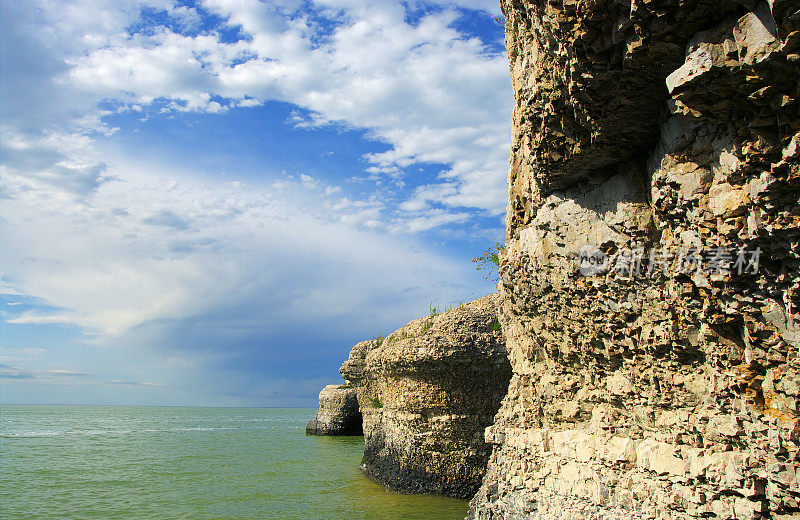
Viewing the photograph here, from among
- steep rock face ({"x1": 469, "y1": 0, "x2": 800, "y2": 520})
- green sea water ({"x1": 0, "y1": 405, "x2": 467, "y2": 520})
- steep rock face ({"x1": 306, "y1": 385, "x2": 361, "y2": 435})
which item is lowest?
green sea water ({"x1": 0, "y1": 405, "x2": 467, "y2": 520})

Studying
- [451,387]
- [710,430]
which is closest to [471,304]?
[451,387]

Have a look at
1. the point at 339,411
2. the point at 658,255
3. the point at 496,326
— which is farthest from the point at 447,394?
the point at 339,411

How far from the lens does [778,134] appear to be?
3.67 m

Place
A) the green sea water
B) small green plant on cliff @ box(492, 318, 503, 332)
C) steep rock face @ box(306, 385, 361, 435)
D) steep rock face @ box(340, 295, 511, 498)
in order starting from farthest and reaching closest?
steep rock face @ box(306, 385, 361, 435) → small green plant on cliff @ box(492, 318, 503, 332) → the green sea water → steep rock face @ box(340, 295, 511, 498)

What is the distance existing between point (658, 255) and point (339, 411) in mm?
31239

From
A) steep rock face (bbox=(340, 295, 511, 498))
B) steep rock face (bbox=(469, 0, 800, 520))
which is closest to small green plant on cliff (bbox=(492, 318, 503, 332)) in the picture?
steep rock face (bbox=(340, 295, 511, 498))

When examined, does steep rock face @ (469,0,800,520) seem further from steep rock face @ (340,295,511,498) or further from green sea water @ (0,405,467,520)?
green sea water @ (0,405,467,520)

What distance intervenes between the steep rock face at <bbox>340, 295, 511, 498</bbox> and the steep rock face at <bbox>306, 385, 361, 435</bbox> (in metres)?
20.2

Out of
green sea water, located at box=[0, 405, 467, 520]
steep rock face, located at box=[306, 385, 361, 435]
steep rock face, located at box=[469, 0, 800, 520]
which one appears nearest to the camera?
steep rock face, located at box=[469, 0, 800, 520]

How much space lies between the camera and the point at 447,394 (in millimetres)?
12867

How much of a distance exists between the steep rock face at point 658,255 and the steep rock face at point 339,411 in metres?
27.7

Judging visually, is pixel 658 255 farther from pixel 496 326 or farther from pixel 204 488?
pixel 204 488

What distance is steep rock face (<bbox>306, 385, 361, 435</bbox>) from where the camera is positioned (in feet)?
111

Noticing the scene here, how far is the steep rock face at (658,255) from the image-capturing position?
3732 mm
